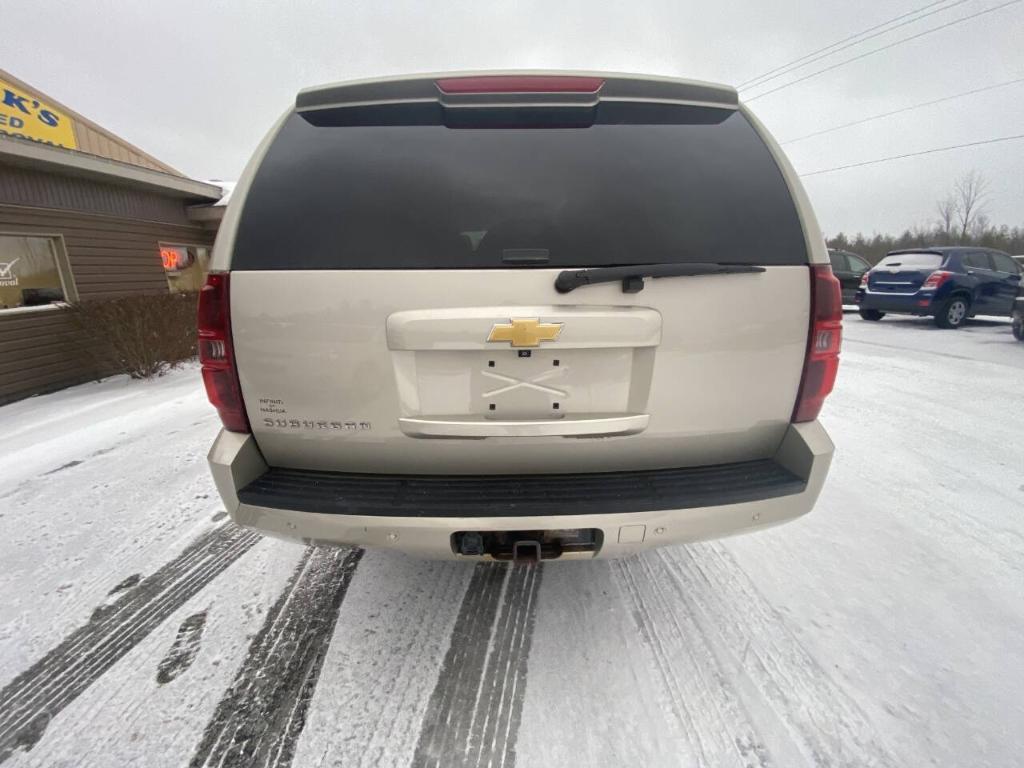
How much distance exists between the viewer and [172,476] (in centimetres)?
377

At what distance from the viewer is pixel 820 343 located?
66.9 inches

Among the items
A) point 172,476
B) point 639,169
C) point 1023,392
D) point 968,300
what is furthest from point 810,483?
point 968,300

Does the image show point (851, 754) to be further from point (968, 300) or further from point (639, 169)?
point (968, 300)

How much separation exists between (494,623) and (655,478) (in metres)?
1.05

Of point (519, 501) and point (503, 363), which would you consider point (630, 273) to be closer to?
point (503, 363)

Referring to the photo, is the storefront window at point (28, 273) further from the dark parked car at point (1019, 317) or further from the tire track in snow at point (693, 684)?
the dark parked car at point (1019, 317)

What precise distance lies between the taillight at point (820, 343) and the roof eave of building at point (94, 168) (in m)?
10.1

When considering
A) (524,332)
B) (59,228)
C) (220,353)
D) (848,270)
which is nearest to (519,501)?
(524,332)

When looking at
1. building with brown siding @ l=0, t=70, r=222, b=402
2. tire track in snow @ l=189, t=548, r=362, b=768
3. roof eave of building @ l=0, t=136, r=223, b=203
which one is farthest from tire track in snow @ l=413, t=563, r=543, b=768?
roof eave of building @ l=0, t=136, r=223, b=203

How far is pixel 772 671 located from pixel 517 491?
4.25ft

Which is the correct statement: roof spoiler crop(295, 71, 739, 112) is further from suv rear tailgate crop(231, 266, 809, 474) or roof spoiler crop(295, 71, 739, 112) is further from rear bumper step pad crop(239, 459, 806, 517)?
rear bumper step pad crop(239, 459, 806, 517)

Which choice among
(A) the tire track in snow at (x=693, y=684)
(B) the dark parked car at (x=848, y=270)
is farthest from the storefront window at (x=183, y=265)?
(B) the dark parked car at (x=848, y=270)

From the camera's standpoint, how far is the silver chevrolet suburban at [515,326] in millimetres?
1562

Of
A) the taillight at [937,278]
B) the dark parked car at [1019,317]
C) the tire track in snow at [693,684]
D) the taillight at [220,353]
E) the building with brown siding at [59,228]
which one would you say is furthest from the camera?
the taillight at [937,278]
